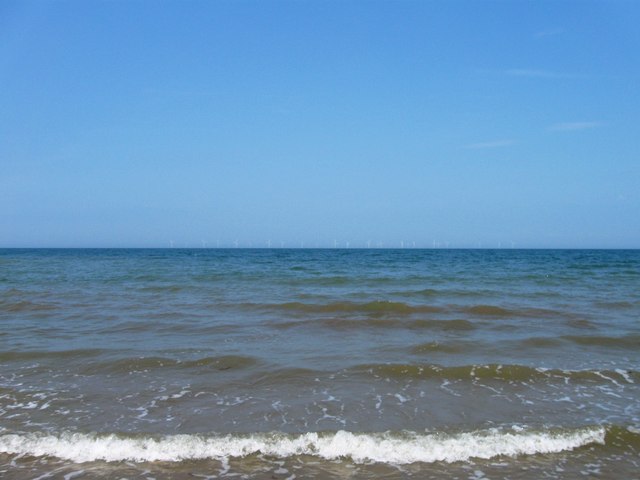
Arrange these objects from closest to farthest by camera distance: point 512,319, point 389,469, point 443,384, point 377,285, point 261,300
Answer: point 389,469 → point 443,384 → point 512,319 → point 261,300 → point 377,285

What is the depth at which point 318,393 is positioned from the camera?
25.4ft

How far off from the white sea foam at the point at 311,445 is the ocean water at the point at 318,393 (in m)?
0.02

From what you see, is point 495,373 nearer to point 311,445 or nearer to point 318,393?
point 318,393

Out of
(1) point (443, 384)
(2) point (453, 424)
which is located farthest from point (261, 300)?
(2) point (453, 424)

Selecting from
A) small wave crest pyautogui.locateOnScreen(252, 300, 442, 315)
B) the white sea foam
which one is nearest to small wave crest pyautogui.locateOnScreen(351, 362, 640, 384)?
the white sea foam

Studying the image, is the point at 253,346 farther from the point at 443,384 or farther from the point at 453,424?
the point at 453,424

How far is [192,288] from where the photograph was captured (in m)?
23.1

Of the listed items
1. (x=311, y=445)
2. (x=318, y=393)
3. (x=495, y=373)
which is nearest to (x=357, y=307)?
(x=495, y=373)

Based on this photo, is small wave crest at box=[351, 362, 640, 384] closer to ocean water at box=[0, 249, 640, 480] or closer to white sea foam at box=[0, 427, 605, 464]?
ocean water at box=[0, 249, 640, 480]

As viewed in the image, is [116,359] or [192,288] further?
[192,288]

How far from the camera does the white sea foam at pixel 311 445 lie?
5699 mm

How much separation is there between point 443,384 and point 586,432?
98.0 inches

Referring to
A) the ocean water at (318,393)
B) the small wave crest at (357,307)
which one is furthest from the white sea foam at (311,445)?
the small wave crest at (357,307)

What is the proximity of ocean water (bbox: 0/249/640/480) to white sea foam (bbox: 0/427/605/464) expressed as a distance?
0.02m
